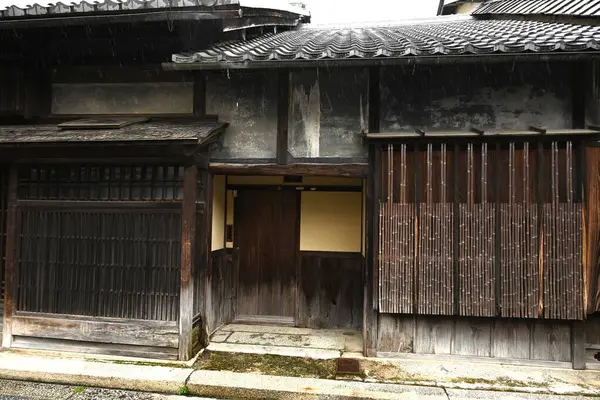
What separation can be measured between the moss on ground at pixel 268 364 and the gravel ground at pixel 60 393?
68cm

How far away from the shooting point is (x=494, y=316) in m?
5.48

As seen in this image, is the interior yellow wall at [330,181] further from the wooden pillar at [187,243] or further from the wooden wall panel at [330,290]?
the wooden pillar at [187,243]

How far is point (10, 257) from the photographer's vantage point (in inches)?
240

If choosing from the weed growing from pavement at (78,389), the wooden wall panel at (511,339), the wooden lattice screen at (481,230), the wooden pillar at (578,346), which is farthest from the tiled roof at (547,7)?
the weed growing from pavement at (78,389)

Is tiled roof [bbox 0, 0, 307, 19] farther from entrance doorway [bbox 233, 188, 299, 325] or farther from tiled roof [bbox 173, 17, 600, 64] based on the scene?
entrance doorway [bbox 233, 188, 299, 325]

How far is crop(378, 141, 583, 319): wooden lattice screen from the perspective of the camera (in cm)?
539

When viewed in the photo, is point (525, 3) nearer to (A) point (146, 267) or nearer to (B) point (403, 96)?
(B) point (403, 96)

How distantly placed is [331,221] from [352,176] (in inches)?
69.0

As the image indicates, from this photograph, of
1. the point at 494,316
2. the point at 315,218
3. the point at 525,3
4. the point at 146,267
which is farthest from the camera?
the point at 525,3

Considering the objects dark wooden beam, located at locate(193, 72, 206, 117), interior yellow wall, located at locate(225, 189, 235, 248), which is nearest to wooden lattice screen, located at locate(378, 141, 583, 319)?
dark wooden beam, located at locate(193, 72, 206, 117)

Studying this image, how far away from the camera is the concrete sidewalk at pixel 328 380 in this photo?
15.7ft

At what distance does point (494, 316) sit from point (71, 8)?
7718 millimetres

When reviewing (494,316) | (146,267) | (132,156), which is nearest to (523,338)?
(494,316)

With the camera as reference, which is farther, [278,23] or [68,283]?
[278,23]
